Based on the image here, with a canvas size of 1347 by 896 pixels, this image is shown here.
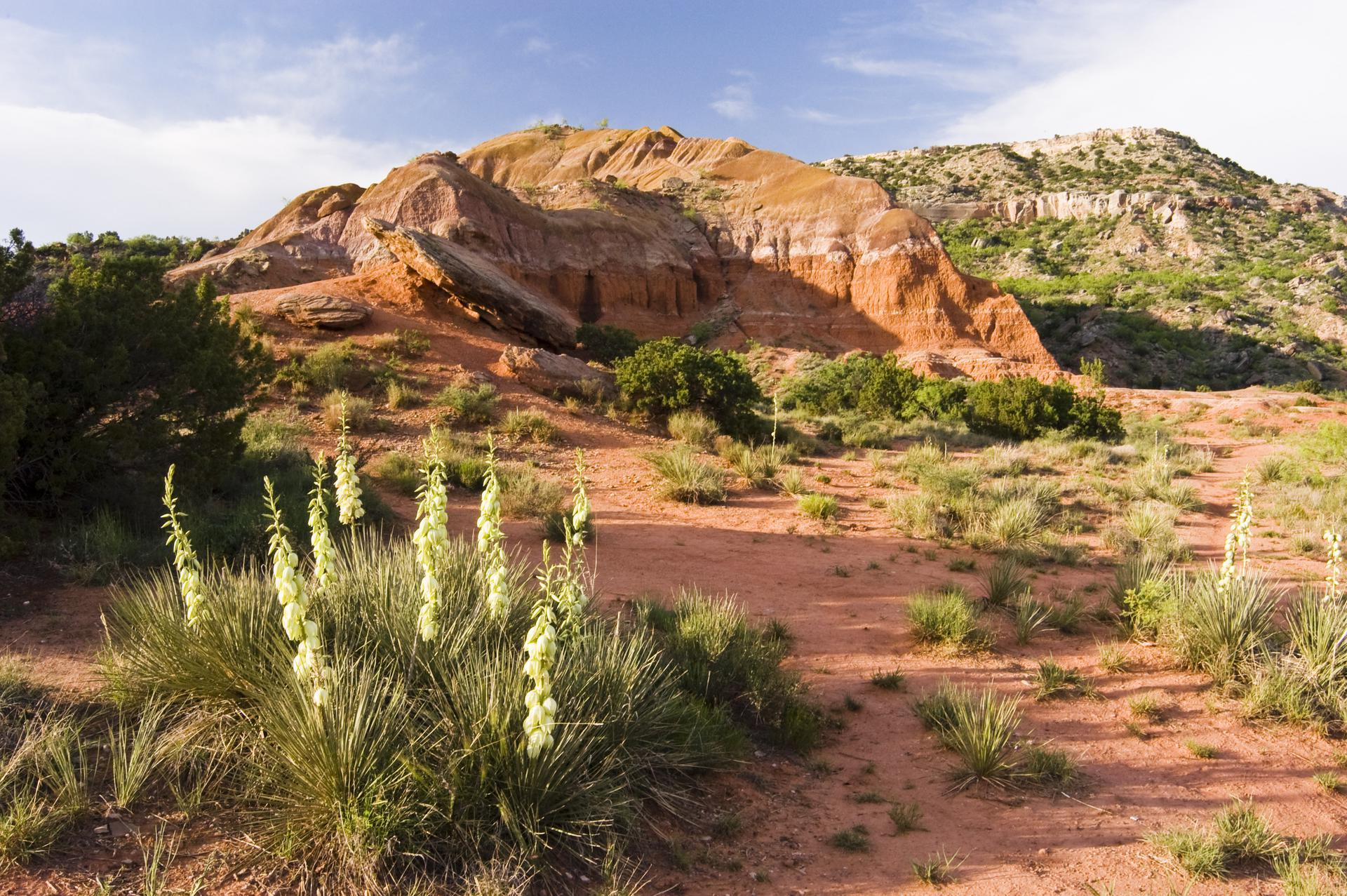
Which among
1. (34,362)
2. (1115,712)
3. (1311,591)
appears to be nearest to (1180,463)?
(1311,591)

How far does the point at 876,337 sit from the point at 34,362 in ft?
104

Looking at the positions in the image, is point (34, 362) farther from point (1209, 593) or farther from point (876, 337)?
point (876, 337)

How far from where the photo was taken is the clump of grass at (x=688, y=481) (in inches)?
503

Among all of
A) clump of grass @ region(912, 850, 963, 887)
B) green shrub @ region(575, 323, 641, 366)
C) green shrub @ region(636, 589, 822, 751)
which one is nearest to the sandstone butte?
green shrub @ region(575, 323, 641, 366)

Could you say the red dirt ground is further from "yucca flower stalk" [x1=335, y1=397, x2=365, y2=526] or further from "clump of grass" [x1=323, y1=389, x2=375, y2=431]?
"clump of grass" [x1=323, y1=389, x2=375, y2=431]

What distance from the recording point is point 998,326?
34312mm

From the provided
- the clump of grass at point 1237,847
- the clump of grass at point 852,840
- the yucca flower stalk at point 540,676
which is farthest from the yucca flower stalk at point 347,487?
the clump of grass at point 1237,847

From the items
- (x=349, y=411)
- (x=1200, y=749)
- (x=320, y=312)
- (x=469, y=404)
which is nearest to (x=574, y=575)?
(x=1200, y=749)

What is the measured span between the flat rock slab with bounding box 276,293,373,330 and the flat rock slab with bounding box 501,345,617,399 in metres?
4.00

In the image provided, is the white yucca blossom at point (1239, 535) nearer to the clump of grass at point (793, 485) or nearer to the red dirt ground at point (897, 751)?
the red dirt ground at point (897, 751)

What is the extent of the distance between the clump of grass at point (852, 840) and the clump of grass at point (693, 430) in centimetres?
1191

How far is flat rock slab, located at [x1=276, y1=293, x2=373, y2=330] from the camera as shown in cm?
2003

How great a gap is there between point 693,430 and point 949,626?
398 inches

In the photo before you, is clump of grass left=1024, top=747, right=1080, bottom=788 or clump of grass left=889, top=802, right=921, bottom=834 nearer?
clump of grass left=889, top=802, right=921, bottom=834
